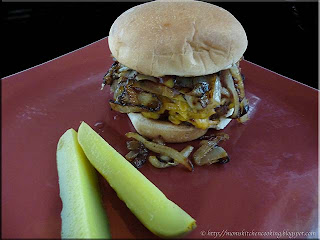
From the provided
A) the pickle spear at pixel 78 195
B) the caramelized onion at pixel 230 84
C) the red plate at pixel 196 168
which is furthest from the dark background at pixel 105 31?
the pickle spear at pixel 78 195

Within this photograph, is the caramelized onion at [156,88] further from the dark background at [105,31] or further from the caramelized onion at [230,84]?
the dark background at [105,31]

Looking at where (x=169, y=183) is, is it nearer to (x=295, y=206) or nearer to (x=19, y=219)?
(x=295, y=206)

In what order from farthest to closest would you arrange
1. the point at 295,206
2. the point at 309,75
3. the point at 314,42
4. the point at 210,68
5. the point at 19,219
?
the point at 314,42 → the point at 309,75 → the point at 210,68 → the point at 295,206 → the point at 19,219

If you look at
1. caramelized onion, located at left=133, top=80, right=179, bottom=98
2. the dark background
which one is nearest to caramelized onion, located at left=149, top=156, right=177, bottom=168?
caramelized onion, located at left=133, top=80, right=179, bottom=98

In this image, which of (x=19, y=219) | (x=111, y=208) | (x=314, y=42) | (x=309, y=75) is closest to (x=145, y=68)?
(x=111, y=208)

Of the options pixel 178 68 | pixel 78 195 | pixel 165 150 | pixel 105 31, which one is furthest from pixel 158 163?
pixel 105 31

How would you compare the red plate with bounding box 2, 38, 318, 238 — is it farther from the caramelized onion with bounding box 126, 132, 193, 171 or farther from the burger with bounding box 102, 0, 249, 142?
the burger with bounding box 102, 0, 249, 142
